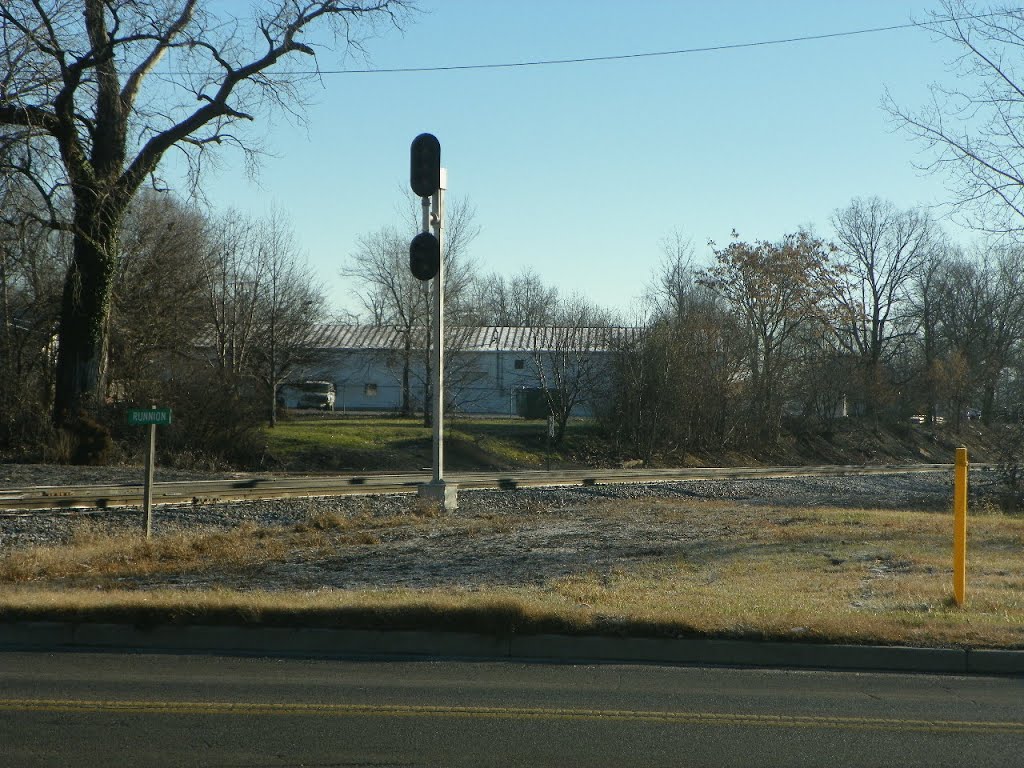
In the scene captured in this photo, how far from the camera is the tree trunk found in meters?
27.4

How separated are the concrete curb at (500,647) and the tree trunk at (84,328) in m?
20.1

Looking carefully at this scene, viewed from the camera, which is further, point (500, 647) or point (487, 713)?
point (500, 647)

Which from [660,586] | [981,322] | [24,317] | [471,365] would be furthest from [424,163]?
[981,322]

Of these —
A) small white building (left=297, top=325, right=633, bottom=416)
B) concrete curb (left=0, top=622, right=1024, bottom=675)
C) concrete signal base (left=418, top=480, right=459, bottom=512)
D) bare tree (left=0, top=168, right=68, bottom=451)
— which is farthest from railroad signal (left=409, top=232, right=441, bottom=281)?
small white building (left=297, top=325, right=633, bottom=416)

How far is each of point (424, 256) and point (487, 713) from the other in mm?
10696

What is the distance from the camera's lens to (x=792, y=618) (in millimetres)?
8969

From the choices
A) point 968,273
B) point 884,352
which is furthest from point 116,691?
point 968,273

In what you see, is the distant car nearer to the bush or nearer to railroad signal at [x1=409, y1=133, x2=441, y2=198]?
the bush

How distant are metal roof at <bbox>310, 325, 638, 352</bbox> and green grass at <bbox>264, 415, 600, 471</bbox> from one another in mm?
3462

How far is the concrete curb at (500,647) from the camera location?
8.11 metres

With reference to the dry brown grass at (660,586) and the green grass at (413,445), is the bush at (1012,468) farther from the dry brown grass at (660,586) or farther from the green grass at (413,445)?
the green grass at (413,445)

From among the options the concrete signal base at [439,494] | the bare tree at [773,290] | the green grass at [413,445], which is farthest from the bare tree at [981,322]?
the concrete signal base at [439,494]

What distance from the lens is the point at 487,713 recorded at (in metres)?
6.57

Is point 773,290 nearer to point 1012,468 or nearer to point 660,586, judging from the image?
point 1012,468
